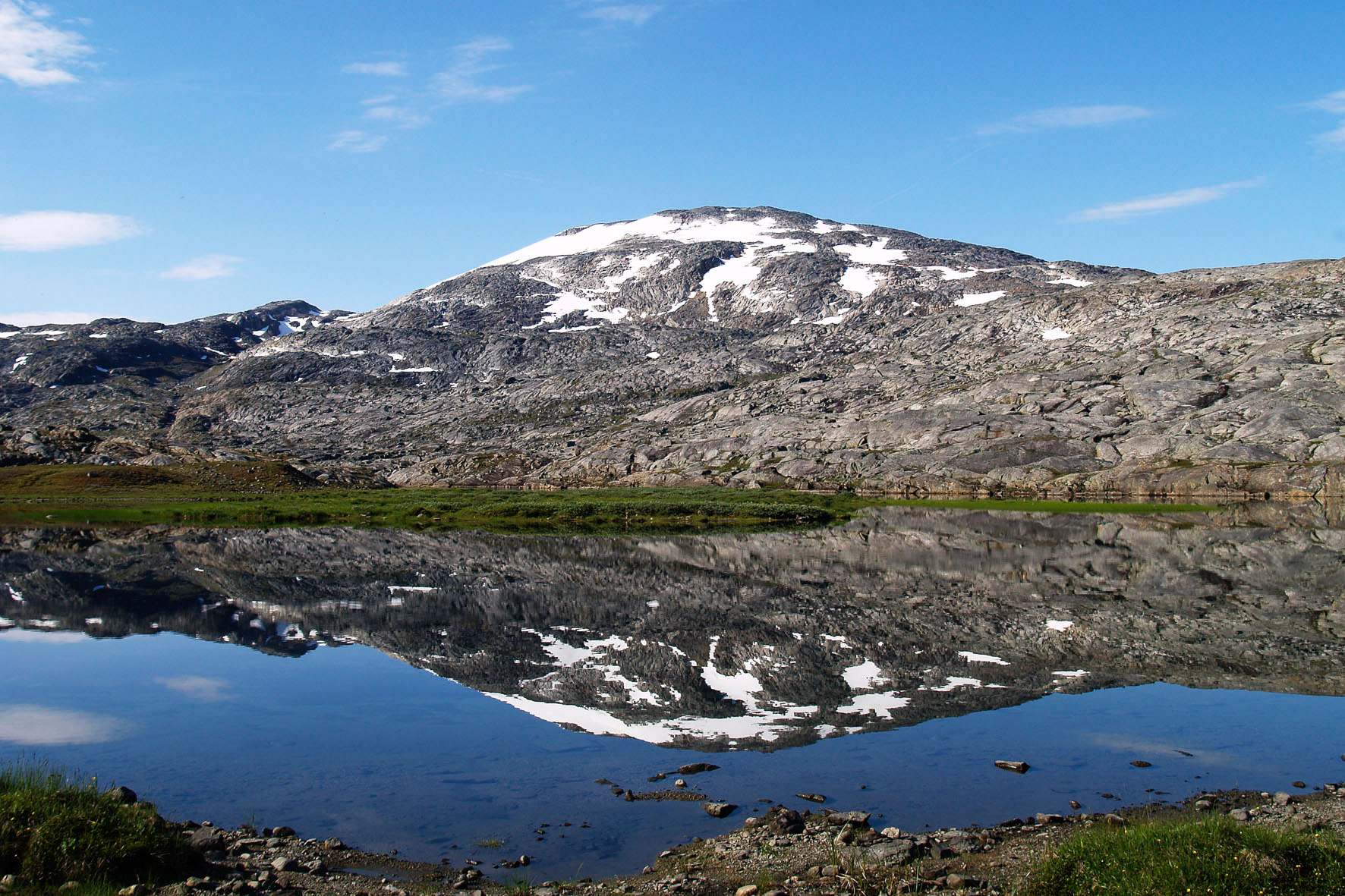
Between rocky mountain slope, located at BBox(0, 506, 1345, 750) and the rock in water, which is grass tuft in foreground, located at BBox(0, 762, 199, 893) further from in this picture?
rocky mountain slope, located at BBox(0, 506, 1345, 750)

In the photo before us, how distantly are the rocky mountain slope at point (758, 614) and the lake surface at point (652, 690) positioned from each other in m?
0.22

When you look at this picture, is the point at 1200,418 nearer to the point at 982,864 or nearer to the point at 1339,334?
the point at 1339,334

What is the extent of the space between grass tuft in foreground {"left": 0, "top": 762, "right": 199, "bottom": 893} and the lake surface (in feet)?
10.1

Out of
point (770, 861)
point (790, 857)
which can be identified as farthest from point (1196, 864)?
point (770, 861)

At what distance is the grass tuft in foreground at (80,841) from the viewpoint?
37.8 ft

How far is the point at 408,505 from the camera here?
375 feet

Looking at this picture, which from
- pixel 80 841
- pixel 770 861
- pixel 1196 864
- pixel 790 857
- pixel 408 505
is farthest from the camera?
pixel 408 505

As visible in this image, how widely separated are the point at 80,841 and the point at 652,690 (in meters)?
15.5

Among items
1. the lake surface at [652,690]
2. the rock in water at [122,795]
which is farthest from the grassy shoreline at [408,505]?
the rock in water at [122,795]

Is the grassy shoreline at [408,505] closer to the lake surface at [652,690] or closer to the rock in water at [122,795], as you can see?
the lake surface at [652,690]

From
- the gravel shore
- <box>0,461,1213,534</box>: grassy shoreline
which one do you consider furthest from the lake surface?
<box>0,461,1213,534</box>: grassy shoreline

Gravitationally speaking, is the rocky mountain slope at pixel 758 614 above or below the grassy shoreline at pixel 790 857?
below

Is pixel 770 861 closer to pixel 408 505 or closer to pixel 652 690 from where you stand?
pixel 652 690

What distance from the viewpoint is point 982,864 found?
12586mm
